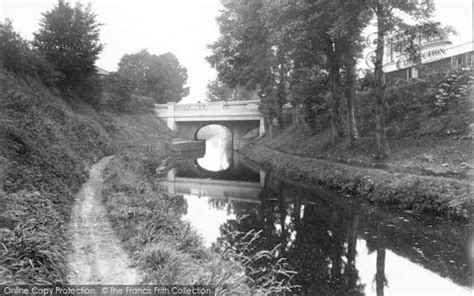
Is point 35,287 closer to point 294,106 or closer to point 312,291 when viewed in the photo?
point 312,291

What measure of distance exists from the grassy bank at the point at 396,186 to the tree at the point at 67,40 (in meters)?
13.1

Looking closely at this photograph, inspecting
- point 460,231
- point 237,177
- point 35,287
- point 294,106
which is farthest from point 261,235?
point 294,106

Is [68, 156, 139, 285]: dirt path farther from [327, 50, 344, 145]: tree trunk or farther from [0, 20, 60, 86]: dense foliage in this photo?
[327, 50, 344, 145]: tree trunk

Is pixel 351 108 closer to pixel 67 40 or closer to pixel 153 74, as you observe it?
pixel 67 40

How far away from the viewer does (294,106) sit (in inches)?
931

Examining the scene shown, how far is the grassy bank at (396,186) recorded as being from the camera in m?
8.43

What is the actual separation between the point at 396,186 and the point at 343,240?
3.21 m

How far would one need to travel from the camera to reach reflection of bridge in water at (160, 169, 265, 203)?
13512 mm

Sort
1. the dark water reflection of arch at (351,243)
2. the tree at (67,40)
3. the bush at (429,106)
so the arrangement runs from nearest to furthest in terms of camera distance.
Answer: the dark water reflection of arch at (351,243) < the bush at (429,106) < the tree at (67,40)

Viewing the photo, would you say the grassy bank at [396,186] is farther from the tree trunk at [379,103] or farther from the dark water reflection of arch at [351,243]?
the tree trunk at [379,103]

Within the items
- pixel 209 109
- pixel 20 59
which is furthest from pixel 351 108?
pixel 209 109

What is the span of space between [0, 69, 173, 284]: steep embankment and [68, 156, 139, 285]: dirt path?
197 millimetres

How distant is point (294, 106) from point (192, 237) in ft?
60.9

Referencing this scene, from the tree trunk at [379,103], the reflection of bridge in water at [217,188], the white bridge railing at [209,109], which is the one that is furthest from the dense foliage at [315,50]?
the white bridge railing at [209,109]
